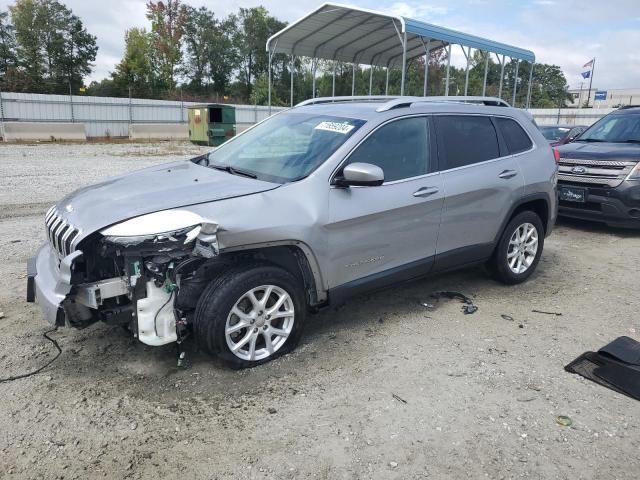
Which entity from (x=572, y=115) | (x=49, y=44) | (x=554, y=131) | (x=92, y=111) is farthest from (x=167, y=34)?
(x=554, y=131)

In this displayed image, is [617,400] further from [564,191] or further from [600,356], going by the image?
[564,191]

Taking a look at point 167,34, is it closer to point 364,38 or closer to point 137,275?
point 364,38

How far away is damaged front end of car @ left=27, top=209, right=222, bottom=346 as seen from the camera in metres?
3.04

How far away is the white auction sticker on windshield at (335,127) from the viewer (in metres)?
4.01

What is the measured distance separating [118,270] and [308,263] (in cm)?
126

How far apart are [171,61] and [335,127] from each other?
54.1 meters

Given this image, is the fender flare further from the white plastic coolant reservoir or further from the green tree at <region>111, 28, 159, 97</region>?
the green tree at <region>111, 28, 159, 97</region>

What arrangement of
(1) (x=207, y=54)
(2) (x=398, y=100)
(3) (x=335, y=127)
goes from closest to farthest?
(3) (x=335, y=127)
(2) (x=398, y=100)
(1) (x=207, y=54)

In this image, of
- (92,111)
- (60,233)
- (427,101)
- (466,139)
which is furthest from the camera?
(92,111)

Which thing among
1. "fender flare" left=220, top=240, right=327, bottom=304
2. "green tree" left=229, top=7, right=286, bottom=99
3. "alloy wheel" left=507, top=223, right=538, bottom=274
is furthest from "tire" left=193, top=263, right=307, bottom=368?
"green tree" left=229, top=7, right=286, bottom=99

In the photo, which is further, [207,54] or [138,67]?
[207,54]

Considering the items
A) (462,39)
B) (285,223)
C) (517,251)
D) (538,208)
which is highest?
(462,39)

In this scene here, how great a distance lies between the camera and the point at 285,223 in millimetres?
3428

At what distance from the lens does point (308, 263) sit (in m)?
3.63
